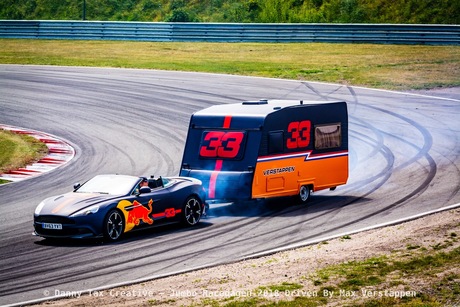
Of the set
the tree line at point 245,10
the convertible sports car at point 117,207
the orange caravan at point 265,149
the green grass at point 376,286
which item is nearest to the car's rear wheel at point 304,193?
the orange caravan at point 265,149

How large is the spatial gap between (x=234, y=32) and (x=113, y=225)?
3078 centimetres

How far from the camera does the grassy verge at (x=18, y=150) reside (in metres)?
25.5

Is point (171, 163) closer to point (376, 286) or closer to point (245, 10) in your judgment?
point (376, 286)

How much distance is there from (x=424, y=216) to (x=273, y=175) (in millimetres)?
3603

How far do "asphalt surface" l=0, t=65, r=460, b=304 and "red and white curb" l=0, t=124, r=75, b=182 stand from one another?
0.40 metres

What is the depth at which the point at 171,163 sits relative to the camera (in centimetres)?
2531

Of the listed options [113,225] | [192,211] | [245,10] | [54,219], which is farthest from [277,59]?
[54,219]

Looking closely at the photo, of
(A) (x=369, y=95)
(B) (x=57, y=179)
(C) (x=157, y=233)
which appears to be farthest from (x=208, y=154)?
(A) (x=369, y=95)

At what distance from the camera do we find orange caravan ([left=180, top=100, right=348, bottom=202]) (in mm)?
20000

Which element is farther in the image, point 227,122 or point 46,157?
point 46,157

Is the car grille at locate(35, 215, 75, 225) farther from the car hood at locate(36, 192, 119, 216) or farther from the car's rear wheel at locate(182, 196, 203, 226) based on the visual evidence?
Answer: the car's rear wheel at locate(182, 196, 203, 226)

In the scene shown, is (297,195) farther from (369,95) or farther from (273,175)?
(369,95)

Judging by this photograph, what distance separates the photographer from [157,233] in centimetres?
Result: 1797

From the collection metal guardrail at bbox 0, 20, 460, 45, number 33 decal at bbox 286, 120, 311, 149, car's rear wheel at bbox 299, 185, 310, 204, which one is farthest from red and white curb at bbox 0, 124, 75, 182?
metal guardrail at bbox 0, 20, 460, 45
